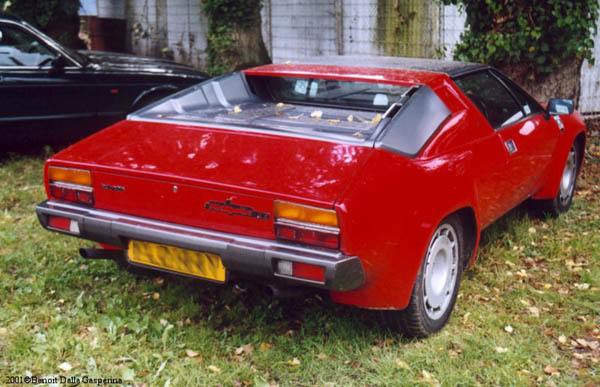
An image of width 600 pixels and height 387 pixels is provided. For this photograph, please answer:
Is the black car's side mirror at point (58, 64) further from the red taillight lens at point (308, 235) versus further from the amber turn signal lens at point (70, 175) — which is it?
the red taillight lens at point (308, 235)

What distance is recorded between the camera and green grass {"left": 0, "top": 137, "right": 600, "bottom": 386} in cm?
314

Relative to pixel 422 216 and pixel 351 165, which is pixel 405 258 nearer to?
pixel 422 216

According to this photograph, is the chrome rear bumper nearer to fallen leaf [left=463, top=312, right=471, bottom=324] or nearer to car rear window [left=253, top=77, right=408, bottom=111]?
fallen leaf [left=463, top=312, right=471, bottom=324]

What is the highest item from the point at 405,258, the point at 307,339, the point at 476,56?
the point at 476,56

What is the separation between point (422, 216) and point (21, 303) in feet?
7.56

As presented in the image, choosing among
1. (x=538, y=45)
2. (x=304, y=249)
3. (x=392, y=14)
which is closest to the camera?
(x=304, y=249)

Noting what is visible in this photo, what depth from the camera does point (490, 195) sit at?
3867 mm

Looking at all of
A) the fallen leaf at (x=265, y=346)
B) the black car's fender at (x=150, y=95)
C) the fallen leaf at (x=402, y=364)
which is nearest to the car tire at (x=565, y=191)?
the fallen leaf at (x=402, y=364)

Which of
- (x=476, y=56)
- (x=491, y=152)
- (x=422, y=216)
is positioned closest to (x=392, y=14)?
(x=476, y=56)

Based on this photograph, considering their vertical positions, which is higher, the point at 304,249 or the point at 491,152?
the point at 491,152

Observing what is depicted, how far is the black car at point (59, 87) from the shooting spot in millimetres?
6539

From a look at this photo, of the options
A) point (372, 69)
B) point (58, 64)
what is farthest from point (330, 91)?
point (58, 64)

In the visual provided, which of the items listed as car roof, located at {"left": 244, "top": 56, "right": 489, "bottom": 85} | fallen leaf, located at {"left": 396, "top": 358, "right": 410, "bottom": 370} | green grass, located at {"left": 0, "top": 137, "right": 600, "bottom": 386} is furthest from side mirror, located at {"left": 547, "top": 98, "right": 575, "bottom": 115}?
fallen leaf, located at {"left": 396, "top": 358, "right": 410, "bottom": 370}

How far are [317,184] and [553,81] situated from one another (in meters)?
4.50
